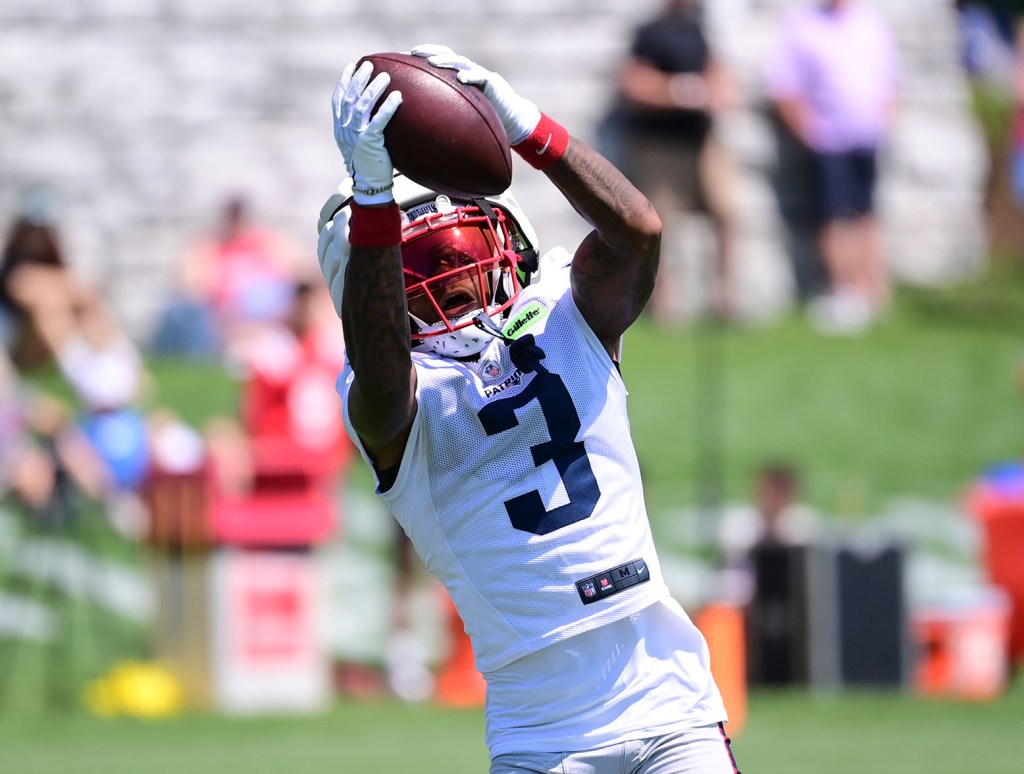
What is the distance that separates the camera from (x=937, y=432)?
11.6 meters

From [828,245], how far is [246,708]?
5.61 metres

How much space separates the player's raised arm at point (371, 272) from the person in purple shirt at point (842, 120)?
917cm

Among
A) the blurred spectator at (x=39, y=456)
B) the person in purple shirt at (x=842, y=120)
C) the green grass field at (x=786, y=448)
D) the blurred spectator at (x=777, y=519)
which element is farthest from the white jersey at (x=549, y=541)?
the person in purple shirt at (x=842, y=120)

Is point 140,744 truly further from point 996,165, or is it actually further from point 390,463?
point 996,165

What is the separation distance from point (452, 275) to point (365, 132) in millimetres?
391

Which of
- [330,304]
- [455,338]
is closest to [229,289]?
[330,304]

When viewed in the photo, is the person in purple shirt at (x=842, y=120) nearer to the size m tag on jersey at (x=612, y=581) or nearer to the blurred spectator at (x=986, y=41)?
the blurred spectator at (x=986, y=41)

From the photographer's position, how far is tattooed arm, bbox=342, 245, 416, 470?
10.6 feet

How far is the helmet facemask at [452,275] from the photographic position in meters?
3.45

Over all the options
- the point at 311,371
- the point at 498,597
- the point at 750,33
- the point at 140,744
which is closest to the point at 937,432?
the point at 750,33

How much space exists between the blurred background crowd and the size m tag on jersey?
474 cm

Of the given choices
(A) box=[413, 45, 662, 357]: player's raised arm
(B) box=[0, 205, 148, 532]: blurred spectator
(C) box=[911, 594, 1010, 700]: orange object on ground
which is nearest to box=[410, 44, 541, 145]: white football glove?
(A) box=[413, 45, 662, 357]: player's raised arm

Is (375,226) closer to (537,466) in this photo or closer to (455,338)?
(455,338)

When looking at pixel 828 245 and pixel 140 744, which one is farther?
pixel 828 245
